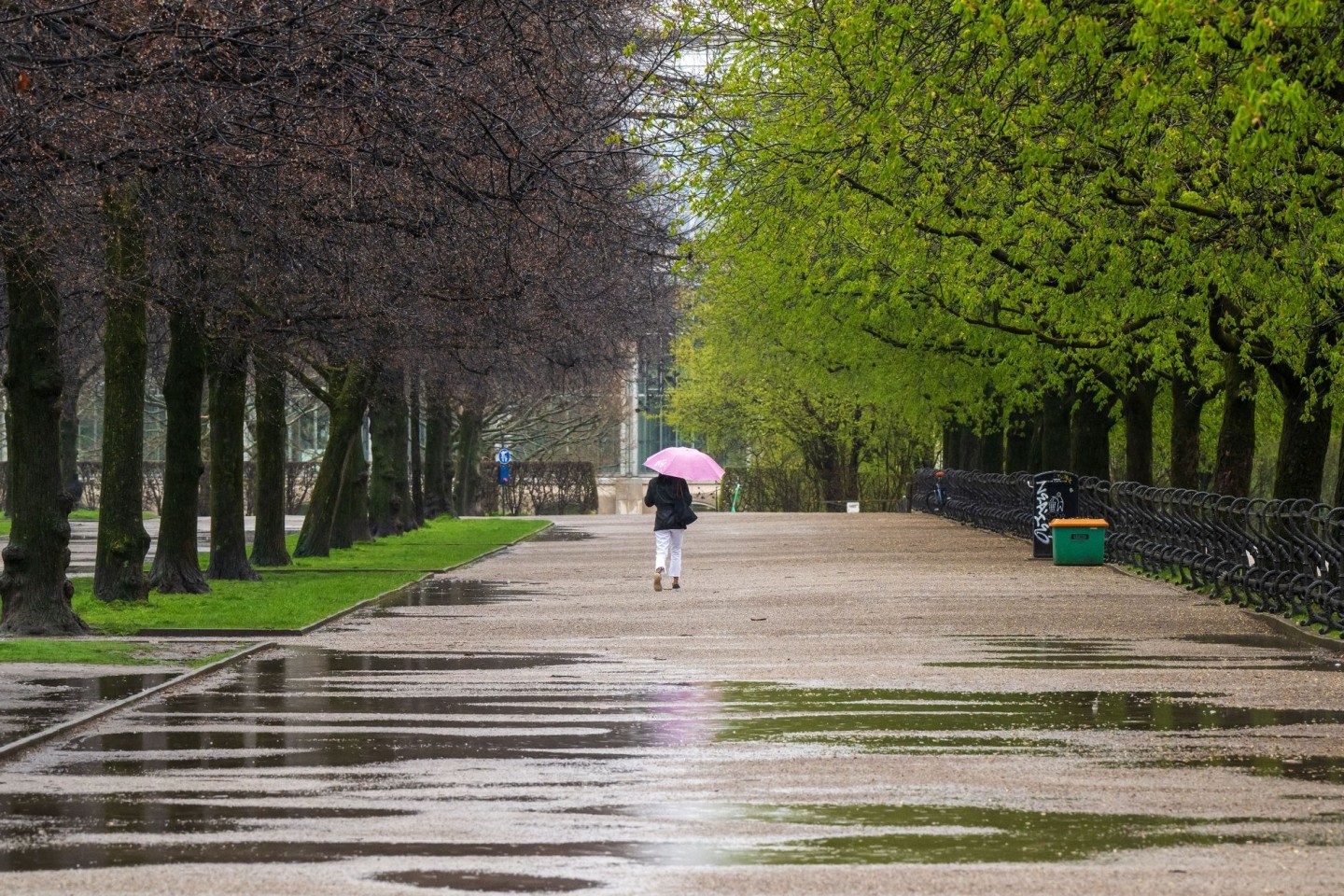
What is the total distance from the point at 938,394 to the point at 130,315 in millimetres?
26068

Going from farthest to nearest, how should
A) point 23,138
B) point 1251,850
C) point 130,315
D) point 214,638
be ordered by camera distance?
point 130,315 → point 214,638 → point 23,138 → point 1251,850

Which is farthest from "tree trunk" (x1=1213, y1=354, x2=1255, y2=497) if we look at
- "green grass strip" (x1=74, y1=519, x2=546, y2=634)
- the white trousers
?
"green grass strip" (x1=74, y1=519, x2=546, y2=634)

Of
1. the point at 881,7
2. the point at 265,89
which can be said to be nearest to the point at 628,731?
the point at 265,89

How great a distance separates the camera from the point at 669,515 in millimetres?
26859

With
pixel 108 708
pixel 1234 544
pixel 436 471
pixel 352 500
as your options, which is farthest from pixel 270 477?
pixel 436 471

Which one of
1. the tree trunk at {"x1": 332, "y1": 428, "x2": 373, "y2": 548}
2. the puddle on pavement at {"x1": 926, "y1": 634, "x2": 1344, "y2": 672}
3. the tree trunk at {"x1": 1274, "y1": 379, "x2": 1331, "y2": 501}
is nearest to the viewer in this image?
the puddle on pavement at {"x1": 926, "y1": 634, "x2": 1344, "y2": 672}

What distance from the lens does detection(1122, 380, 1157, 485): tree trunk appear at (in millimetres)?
39125

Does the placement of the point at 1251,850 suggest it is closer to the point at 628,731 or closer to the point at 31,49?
the point at 628,731

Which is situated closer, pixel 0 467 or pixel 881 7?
pixel 881 7

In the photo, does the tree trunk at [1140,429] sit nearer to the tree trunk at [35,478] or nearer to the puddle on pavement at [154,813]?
the tree trunk at [35,478]

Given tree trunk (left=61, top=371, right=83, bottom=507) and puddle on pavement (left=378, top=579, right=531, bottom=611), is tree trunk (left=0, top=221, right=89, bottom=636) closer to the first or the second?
puddle on pavement (left=378, top=579, right=531, bottom=611)

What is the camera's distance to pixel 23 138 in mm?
13648

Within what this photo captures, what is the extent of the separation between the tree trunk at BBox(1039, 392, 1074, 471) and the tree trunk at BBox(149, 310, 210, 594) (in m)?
19.4

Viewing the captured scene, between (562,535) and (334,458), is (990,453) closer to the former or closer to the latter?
(562,535)
